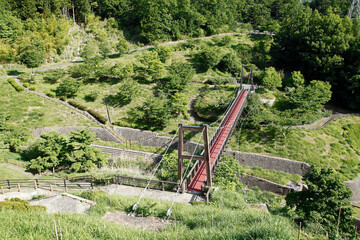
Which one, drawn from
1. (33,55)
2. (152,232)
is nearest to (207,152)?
(152,232)

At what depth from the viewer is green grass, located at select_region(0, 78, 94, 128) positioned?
21250 mm

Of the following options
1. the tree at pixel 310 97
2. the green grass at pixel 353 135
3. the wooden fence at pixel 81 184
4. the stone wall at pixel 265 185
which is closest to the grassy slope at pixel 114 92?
the stone wall at pixel 265 185

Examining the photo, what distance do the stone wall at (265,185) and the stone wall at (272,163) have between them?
1574 millimetres

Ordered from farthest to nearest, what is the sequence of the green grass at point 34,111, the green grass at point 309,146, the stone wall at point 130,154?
the green grass at point 34,111 < the stone wall at point 130,154 < the green grass at point 309,146

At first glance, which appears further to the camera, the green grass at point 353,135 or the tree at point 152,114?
the tree at point 152,114

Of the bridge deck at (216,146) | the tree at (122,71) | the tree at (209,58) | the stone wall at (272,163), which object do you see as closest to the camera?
the bridge deck at (216,146)

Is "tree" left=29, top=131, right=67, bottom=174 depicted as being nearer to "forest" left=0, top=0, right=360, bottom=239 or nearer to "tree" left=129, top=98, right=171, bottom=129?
"forest" left=0, top=0, right=360, bottom=239

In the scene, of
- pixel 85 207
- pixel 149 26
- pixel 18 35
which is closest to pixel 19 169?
pixel 85 207

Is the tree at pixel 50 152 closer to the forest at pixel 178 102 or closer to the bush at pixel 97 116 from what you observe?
the forest at pixel 178 102

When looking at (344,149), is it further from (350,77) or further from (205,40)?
(205,40)

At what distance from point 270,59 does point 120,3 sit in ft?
85.4

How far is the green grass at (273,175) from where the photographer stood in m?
16.3

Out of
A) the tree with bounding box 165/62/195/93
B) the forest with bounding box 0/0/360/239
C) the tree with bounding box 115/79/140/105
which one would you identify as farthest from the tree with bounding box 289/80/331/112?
the tree with bounding box 115/79/140/105

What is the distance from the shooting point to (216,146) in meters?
14.3
